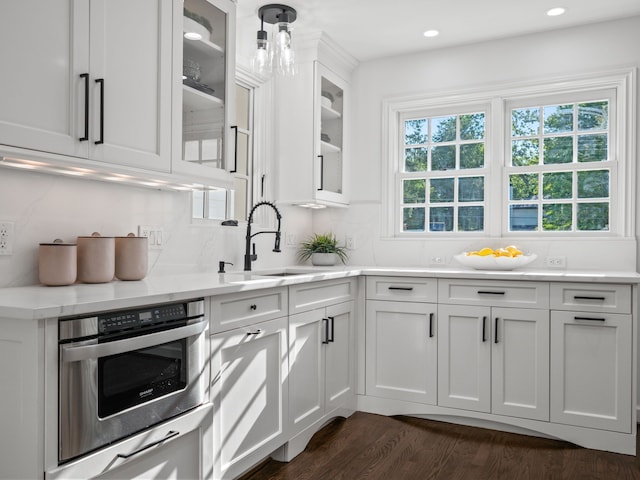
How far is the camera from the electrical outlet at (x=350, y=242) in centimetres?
419

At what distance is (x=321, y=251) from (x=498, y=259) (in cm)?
128

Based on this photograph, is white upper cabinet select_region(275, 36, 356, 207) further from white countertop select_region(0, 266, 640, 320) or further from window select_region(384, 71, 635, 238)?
white countertop select_region(0, 266, 640, 320)

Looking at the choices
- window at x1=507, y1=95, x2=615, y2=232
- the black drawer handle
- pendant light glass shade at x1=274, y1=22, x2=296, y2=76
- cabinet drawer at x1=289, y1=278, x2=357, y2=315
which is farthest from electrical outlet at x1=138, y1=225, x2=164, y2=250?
window at x1=507, y1=95, x2=615, y2=232

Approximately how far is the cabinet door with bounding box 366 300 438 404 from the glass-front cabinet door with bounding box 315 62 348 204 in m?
0.93

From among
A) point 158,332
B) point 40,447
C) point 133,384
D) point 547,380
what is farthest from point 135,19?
point 547,380

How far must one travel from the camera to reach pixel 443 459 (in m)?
2.75

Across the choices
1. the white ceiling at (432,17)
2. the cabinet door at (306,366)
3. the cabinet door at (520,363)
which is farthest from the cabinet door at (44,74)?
the cabinet door at (520,363)

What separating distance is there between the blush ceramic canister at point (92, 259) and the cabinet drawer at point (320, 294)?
3.00 feet

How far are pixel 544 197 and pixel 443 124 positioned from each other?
3.03ft

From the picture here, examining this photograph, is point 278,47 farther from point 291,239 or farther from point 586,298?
point 586,298

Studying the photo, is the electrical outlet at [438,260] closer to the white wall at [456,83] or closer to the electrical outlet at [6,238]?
the white wall at [456,83]

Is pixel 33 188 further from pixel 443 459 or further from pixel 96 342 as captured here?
pixel 443 459

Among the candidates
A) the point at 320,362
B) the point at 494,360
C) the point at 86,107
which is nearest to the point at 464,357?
the point at 494,360

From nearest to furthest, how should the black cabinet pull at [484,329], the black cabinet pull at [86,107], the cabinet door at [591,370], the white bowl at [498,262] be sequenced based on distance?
the black cabinet pull at [86,107] < the cabinet door at [591,370] < the black cabinet pull at [484,329] < the white bowl at [498,262]
